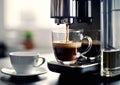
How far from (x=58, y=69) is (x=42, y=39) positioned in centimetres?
235

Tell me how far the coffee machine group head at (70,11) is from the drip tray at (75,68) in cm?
13

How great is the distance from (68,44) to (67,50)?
2 centimetres

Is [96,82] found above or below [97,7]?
below

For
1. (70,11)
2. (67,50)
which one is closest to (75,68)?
(67,50)

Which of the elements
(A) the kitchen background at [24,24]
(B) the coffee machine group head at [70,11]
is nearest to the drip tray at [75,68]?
(B) the coffee machine group head at [70,11]

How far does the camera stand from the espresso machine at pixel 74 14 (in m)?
0.74

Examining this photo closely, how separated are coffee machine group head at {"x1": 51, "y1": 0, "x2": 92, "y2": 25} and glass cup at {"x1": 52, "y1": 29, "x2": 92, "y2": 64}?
0.12 feet

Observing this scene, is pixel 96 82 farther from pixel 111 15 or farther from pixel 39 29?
pixel 39 29

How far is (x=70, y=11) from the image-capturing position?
75cm

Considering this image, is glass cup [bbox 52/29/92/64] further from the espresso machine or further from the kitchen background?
the kitchen background

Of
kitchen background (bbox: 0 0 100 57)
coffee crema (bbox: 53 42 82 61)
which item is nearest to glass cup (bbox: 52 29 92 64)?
coffee crema (bbox: 53 42 82 61)

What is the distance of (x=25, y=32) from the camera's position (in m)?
3.09

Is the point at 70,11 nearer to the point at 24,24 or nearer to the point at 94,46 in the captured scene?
the point at 94,46

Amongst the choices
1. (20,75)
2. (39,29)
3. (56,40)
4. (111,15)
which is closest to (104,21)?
(111,15)
